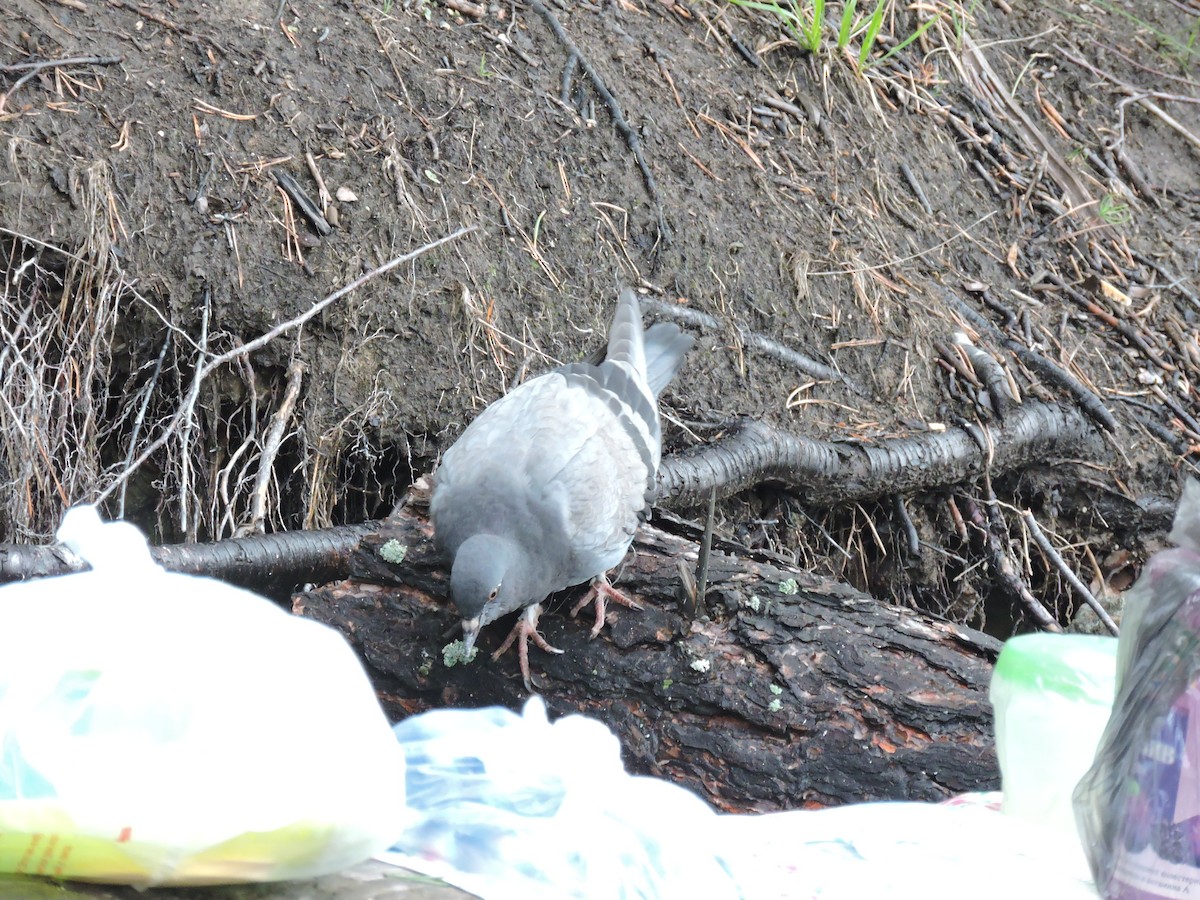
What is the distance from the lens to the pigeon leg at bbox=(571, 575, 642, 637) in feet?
10.0

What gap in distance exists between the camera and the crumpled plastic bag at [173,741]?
116 centimetres

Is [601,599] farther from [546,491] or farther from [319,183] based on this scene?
[319,183]

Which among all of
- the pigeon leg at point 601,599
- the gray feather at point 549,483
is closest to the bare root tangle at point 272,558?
the gray feather at point 549,483

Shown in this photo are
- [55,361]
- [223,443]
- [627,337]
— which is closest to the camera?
[55,361]

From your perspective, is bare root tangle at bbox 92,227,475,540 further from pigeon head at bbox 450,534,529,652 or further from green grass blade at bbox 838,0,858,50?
green grass blade at bbox 838,0,858,50

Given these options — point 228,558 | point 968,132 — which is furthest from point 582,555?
point 968,132

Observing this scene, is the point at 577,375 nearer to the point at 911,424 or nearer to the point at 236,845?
the point at 911,424

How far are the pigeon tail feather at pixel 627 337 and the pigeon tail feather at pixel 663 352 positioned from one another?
86 millimetres

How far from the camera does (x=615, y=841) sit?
1.39 m

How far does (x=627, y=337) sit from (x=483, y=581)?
1.36 m

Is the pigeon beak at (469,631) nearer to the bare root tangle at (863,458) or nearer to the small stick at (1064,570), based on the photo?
the bare root tangle at (863,458)

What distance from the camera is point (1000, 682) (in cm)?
181

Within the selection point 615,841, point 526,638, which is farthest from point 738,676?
point 615,841

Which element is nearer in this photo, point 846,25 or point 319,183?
point 319,183
